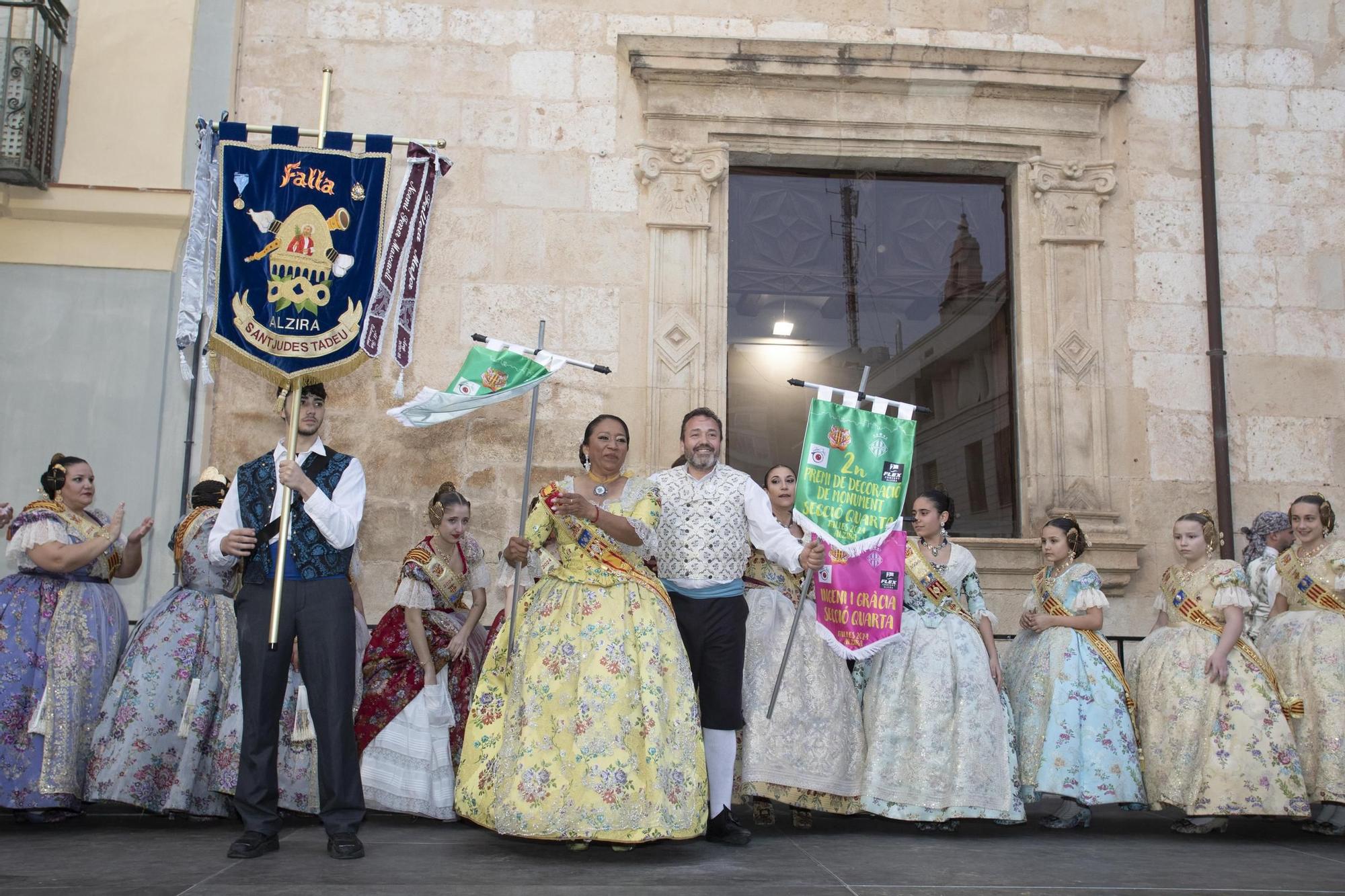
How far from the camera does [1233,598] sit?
6375mm

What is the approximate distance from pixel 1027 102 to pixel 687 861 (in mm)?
6023

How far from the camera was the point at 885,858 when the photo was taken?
5211 millimetres

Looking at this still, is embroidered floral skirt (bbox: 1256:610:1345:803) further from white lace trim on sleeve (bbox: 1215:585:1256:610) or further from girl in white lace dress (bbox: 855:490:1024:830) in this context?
girl in white lace dress (bbox: 855:490:1024:830)

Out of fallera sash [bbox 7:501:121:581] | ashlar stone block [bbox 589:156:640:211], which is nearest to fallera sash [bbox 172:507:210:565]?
fallera sash [bbox 7:501:121:581]

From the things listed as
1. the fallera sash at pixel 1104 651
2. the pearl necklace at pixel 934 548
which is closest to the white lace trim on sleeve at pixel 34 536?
the pearl necklace at pixel 934 548

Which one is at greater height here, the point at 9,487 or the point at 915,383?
the point at 915,383

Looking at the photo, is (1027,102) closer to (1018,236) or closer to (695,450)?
(1018,236)

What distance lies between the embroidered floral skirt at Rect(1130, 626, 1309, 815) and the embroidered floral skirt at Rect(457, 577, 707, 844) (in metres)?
2.57

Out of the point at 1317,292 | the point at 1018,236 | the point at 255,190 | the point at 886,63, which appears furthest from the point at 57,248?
the point at 1317,292

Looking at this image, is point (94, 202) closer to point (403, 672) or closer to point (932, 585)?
point (403, 672)

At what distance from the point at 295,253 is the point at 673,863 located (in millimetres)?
3215

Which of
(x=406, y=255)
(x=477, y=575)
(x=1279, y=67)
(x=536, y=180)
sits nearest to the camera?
(x=406, y=255)

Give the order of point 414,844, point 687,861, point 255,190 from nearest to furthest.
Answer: point 687,861 → point 414,844 → point 255,190

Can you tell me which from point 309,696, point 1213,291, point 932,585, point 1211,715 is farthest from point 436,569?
point 1213,291
